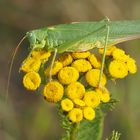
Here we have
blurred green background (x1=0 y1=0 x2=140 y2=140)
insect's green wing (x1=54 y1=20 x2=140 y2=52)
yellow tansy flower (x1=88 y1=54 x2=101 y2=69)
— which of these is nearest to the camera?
yellow tansy flower (x1=88 y1=54 x2=101 y2=69)

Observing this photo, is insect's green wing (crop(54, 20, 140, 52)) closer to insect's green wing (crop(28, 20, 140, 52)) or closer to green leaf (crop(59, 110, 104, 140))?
insect's green wing (crop(28, 20, 140, 52))

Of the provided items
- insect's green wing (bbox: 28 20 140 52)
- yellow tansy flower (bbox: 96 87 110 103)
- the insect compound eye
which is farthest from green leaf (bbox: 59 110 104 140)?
the insect compound eye

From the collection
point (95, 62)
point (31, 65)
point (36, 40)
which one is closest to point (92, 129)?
point (95, 62)

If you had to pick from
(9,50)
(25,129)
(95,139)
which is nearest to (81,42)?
(95,139)

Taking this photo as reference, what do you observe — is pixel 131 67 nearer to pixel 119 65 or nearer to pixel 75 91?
pixel 119 65

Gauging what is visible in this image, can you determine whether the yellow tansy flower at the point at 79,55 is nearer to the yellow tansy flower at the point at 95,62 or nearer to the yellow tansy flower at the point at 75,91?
the yellow tansy flower at the point at 95,62

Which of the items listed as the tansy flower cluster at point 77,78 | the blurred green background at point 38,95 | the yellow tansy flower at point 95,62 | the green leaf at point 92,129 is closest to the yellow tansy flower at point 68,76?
the tansy flower cluster at point 77,78

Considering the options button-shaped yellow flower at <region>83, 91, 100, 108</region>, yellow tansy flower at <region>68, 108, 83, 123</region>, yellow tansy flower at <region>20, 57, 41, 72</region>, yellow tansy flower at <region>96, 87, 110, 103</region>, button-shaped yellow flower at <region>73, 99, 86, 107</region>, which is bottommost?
Answer: yellow tansy flower at <region>68, 108, 83, 123</region>
